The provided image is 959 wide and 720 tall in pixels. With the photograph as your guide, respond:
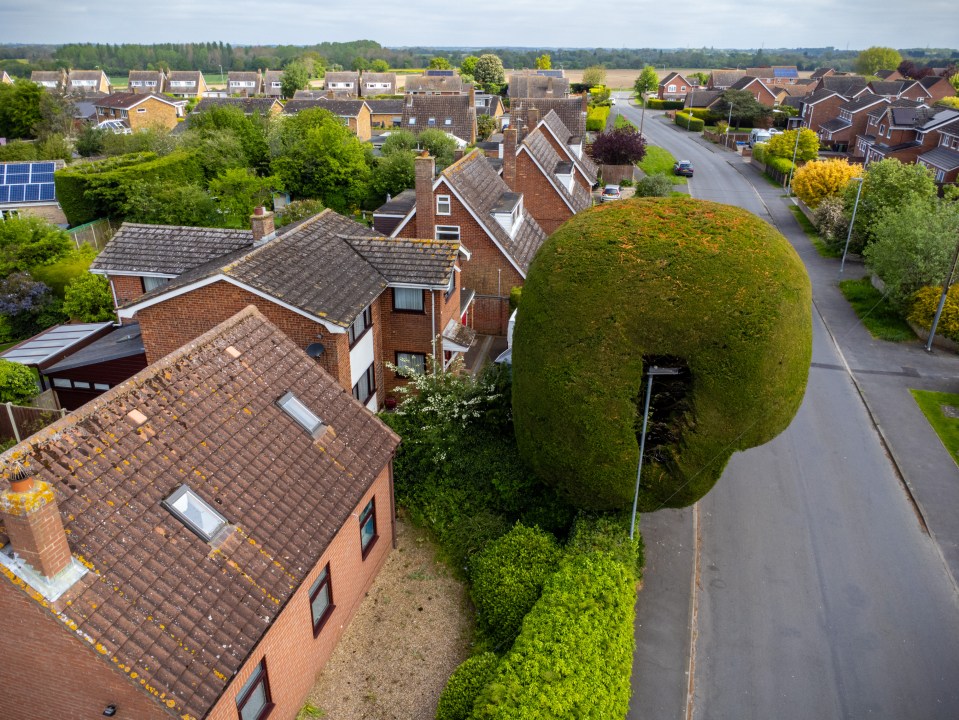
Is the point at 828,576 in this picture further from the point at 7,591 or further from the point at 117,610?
the point at 7,591

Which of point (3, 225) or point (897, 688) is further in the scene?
point (3, 225)

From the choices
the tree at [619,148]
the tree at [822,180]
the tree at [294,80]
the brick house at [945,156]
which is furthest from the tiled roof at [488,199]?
the tree at [294,80]

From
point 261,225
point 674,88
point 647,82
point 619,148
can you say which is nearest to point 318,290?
point 261,225

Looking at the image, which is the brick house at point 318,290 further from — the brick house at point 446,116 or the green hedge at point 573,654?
the brick house at point 446,116

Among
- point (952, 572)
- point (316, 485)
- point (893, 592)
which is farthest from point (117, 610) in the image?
point (952, 572)

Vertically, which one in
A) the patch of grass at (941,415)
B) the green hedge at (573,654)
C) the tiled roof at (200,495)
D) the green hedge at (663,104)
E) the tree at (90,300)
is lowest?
the patch of grass at (941,415)

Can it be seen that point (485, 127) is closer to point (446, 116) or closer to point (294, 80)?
point (446, 116)
